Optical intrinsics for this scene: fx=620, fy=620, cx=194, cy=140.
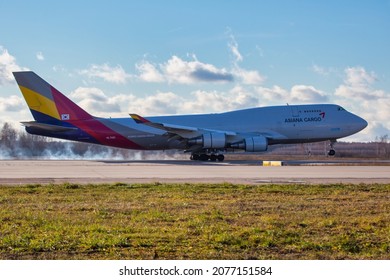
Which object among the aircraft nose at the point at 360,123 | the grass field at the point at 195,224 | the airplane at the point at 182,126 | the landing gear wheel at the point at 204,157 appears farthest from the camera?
the aircraft nose at the point at 360,123

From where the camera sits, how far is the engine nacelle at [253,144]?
45125mm

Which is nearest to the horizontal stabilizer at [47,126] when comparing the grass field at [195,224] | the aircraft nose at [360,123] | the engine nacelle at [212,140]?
the engine nacelle at [212,140]

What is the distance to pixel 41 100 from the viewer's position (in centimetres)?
4675

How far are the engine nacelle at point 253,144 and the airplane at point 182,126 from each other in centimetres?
17

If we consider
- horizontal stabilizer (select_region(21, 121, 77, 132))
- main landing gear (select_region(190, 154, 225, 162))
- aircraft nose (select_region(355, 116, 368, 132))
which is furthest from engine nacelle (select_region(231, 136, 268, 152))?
horizontal stabilizer (select_region(21, 121, 77, 132))

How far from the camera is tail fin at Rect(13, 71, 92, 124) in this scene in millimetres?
46781

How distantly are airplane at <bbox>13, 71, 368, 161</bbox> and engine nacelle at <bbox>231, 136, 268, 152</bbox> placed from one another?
168mm

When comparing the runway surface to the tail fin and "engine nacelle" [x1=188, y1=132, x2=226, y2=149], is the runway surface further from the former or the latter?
the tail fin

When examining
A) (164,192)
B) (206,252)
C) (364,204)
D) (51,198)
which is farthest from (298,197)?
(206,252)

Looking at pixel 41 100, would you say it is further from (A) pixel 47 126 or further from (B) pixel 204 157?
(B) pixel 204 157

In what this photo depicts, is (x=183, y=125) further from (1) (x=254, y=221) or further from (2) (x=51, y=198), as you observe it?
(1) (x=254, y=221)

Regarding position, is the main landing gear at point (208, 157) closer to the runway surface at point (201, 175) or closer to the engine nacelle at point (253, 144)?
the engine nacelle at point (253, 144)

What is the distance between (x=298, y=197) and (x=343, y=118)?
3304cm
